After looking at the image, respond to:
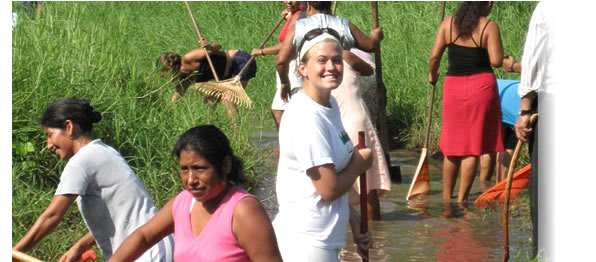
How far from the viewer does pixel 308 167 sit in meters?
4.40

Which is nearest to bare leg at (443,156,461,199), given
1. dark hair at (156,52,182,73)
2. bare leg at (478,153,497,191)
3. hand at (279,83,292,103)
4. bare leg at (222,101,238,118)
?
bare leg at (478,153,497,191)

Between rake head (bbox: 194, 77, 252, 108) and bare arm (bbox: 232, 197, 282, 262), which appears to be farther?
rake head (bbox: 194, 77, 252, 108)

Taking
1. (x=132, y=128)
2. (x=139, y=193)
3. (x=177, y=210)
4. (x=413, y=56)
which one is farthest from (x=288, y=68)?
(x=413, y=56)

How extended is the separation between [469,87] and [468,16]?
496 millimetres

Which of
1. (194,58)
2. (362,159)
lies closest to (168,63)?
(194,58)

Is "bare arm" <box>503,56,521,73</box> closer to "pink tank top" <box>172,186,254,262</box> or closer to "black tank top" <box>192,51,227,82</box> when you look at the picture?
"black tank top" <box>192,51,227,82</box>

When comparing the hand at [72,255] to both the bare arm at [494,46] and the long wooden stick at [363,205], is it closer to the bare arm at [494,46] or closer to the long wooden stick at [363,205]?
the long wooden stick at [363,205]

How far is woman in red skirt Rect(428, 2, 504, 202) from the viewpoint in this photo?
8203 millimetres

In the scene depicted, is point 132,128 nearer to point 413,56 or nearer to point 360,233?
point 360,233

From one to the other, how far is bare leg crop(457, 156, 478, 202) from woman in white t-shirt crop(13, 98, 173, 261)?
150 inches

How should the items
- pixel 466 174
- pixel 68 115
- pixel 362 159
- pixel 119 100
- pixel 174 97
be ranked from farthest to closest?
pixel 174 97, pixel 466 174, pixel 119 100, pixel 68 115, pixel 362 159

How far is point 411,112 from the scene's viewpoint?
11.1 m

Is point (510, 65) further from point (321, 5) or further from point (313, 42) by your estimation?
point (313, 42)

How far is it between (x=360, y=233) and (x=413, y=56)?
25.3 feet
